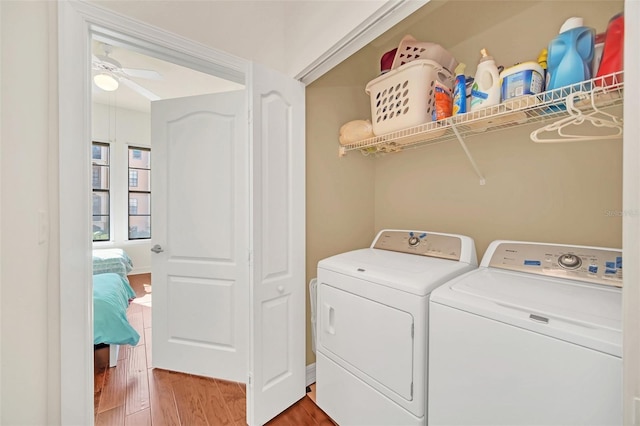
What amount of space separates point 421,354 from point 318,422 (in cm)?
96

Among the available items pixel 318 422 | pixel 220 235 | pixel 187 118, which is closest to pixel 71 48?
pixel 187 118

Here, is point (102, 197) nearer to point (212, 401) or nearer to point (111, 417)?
point (111, 417)

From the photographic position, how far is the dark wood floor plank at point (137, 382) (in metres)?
1.72

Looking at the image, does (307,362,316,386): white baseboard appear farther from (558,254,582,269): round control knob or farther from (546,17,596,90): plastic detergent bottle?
(546,17,596,90): plastic detergent bottle

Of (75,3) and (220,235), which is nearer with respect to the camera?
(75,3)

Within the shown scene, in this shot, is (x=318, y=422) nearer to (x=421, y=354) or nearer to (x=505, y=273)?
(x=421, y=354)

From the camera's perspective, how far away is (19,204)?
83 cm

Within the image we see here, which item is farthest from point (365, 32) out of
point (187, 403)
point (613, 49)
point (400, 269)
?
point (187, 403)

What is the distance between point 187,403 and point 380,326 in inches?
57.9

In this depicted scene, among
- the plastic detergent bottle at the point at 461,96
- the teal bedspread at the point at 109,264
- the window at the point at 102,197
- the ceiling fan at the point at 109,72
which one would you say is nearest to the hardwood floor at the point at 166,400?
the teal bedspread at the point at 109,264

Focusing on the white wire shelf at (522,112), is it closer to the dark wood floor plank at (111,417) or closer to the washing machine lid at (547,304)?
the washing machine lid at (547,304)

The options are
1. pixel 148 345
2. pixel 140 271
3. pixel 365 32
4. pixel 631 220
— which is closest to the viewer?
pixel 631 220

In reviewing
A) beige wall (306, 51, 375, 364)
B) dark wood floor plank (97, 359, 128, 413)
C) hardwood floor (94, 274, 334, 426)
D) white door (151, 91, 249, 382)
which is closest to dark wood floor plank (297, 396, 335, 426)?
hardwood floor (94, 274, 334, 426)

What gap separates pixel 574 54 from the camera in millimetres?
972
